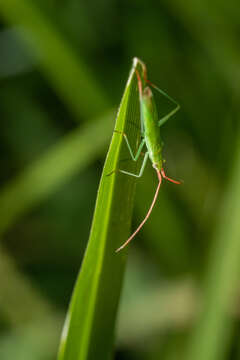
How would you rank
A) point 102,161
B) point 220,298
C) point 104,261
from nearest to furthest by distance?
1. point 104,261
2. point 220,298
3. point 102,161

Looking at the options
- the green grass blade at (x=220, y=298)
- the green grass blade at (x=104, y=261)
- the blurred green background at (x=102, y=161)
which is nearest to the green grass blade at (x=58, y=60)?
the blurred green background at (x=102, y=161)

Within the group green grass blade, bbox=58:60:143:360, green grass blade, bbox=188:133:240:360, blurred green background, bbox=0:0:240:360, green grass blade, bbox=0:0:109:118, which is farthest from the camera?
blurred green background, bbox=0:0:240:360

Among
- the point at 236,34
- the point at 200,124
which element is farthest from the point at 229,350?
the point at 236,34

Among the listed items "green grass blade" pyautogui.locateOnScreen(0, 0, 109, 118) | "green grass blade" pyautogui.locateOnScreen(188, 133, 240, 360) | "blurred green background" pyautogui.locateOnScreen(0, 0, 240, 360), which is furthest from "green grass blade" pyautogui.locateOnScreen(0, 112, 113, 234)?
"green grass blade" pyautogui.locateOnScreen(188, 133, 240, 360)

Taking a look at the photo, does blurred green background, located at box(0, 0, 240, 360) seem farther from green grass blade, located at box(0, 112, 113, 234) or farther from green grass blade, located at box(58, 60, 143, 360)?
green grass blade, located at box(58, 60, 143, 360)

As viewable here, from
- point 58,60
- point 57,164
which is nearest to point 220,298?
point 57,164

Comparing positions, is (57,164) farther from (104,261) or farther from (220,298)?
(104,261)

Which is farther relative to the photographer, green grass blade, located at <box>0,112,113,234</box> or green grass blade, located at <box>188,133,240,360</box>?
green grass blade, located at <box>0,112,113,234</box>
